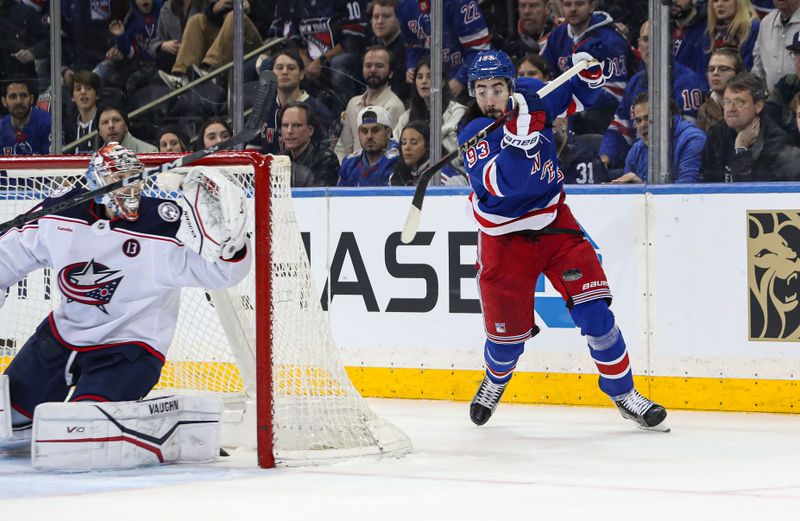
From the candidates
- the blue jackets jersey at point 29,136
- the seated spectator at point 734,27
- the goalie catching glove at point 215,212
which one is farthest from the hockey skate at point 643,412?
the blue jackets jersey at point 29,136

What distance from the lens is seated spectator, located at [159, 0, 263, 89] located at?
6.62m

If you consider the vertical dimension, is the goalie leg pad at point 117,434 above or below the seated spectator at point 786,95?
below

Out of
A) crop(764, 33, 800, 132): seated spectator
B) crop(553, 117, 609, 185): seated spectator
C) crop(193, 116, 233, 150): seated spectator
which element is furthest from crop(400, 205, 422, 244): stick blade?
crop(193, 116, 233, 150): seated spectator

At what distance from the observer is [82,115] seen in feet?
23.1

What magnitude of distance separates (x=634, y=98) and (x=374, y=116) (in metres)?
1.19

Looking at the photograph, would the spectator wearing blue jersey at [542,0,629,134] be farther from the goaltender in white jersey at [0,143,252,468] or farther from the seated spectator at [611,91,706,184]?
the goaltender in white jersey at [0,143,252,468]

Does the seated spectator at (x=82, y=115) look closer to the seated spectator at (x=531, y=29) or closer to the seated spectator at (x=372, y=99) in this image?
the seated spectator at (x=372, y=99)

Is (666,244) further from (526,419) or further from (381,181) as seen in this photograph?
(381,181)

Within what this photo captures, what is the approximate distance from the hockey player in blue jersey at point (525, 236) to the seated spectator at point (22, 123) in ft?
9.05

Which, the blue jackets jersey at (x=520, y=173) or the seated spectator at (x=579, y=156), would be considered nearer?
the blue jackets jersey at (x=520, y=173)

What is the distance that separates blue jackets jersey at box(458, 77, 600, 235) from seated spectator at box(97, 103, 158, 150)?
235 cm

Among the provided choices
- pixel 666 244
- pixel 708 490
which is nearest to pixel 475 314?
pixel 666 244

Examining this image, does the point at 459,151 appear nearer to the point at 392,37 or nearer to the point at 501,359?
the point at 501,359

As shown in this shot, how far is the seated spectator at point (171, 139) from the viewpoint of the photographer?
686 centimetres
